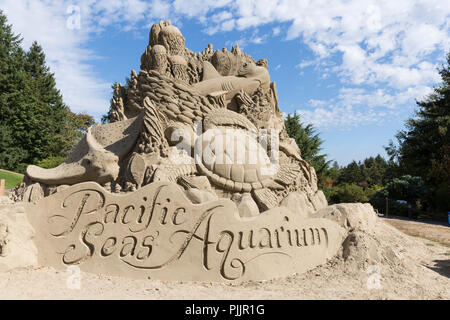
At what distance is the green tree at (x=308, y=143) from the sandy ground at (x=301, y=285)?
11519 millimetres

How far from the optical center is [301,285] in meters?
3.57

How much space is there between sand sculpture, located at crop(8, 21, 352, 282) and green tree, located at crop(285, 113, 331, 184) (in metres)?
9.28

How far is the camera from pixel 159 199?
3846 millimetres

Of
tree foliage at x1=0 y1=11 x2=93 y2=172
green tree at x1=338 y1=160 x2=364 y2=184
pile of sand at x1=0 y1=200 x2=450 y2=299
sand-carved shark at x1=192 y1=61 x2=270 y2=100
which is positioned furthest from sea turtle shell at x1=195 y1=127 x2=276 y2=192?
green tree at x1=338 y1=160 x2=364 y2=184

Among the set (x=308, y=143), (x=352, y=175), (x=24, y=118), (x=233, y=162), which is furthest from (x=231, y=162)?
(x=352, y=175)

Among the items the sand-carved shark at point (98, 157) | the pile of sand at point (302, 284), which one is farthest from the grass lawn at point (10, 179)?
the pile of sand at point (302, 284)

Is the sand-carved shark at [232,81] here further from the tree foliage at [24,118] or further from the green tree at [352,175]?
the green tree at [352,175]

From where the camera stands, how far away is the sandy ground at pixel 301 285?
320 cm

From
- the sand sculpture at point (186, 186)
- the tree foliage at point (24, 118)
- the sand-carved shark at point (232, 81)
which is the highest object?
the tree foliage at point (24, 118)

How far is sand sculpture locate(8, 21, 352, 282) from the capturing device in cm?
370
